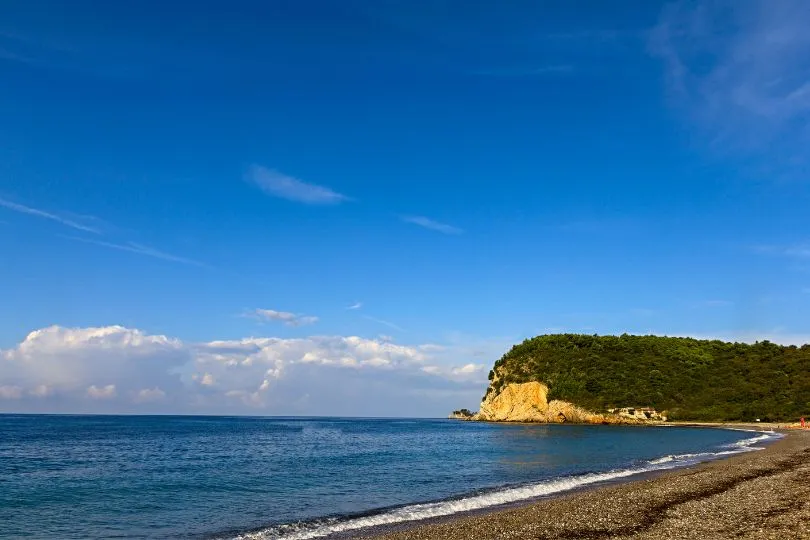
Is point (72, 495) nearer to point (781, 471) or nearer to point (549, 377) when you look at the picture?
point (781, 471)

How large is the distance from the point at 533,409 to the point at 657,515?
138 m

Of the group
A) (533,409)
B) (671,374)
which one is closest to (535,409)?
(533,409)

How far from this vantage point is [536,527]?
21844 mm

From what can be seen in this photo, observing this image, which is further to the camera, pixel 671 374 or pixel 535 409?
pixel 535 409

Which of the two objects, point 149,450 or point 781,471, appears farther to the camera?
point 149,450

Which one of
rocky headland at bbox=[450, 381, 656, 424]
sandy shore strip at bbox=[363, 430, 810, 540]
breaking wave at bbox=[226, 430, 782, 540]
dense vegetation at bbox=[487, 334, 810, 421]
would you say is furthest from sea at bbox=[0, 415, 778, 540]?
rocky headland at bbox=[450, 381, 656, 424]

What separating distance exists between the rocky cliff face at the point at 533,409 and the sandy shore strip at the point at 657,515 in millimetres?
115143

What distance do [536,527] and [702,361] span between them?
162m

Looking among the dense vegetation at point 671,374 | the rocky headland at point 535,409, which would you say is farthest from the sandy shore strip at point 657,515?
the rocky headland at point 535,409

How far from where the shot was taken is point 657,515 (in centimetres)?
2291

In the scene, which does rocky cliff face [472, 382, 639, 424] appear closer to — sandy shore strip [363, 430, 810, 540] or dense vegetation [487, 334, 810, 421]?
dense vegetation [487, 334, 810, 421]

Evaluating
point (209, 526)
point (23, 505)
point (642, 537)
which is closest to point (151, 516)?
point (209, 526)

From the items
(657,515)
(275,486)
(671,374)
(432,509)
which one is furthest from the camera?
(671,374)

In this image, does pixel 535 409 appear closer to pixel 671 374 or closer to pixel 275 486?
pixel 671 374
